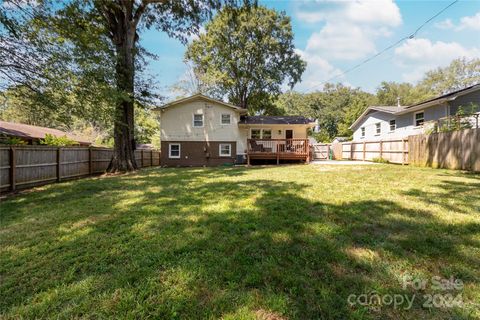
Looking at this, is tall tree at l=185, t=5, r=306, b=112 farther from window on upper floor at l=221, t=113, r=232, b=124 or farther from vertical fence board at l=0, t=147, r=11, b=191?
vertical fence board at l=0, t=147, r=11, b=191

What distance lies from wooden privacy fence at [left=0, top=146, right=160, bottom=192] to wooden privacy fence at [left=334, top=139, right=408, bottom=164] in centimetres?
1731

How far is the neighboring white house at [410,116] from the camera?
14.7 metres

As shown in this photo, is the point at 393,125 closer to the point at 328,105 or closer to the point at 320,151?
the point at 320,151

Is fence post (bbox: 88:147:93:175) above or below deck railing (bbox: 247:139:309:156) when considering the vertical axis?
below

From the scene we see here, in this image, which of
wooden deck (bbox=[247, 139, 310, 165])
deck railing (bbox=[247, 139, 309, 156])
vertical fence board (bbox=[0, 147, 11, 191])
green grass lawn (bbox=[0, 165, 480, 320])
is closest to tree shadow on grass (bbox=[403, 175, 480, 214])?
green grass lawn (bbox=[0, 165, 480, 320])

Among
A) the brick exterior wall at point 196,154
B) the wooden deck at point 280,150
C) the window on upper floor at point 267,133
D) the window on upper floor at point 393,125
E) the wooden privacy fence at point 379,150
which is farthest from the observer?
the window on upper floor at point 267,133

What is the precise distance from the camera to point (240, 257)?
273cm

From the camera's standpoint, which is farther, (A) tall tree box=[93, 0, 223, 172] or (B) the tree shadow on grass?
(A) tall tree box=[93, 0, 223, 172]

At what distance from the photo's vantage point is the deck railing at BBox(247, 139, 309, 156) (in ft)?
54.2

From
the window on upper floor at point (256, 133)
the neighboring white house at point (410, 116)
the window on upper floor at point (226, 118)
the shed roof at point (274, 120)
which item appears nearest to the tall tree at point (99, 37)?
the window on upper floor at point (226, 118)

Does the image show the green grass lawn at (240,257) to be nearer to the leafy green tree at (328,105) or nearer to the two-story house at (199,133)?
the two-story house at (199,133)

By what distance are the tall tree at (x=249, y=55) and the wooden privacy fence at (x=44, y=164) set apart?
16303 millimetres

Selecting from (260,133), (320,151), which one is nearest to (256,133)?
(260,133)

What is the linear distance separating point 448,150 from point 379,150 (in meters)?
6.46
